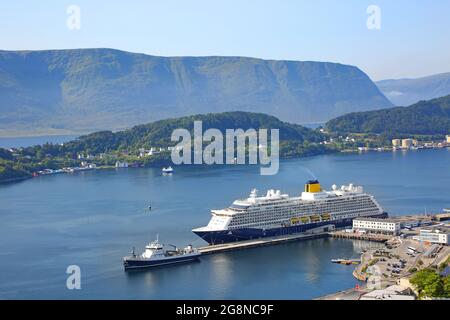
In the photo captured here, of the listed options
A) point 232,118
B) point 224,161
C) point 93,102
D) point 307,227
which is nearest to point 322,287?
point 307,227

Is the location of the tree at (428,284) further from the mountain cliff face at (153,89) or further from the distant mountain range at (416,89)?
the distant mountain range at (416,89)

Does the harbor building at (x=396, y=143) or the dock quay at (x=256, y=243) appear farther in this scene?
the harbor building at (x=396, y=143)

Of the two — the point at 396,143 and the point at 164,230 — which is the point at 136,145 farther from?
the point at 164,230

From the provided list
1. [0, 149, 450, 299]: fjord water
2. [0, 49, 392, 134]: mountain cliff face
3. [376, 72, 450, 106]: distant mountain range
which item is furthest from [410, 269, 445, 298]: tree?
[376, 72, 450, 106]: distant mountain range

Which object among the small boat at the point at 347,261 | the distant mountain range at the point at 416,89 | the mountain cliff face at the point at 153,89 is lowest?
the small boat at the point at 347,261

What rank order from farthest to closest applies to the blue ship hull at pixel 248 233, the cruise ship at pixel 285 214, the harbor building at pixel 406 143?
the harbor building at pixel 406 143 → the cruise ship at pixel 285 214 → the blue ship hull at pixel 248 233

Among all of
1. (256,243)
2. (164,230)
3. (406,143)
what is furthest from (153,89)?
(256,243)

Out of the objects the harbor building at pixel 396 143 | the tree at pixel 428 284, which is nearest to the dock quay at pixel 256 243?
the tree at pixel 428 284

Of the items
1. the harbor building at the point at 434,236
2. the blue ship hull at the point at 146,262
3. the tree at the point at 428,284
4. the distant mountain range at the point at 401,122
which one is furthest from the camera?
the distant mountain range at the point at 401,122
